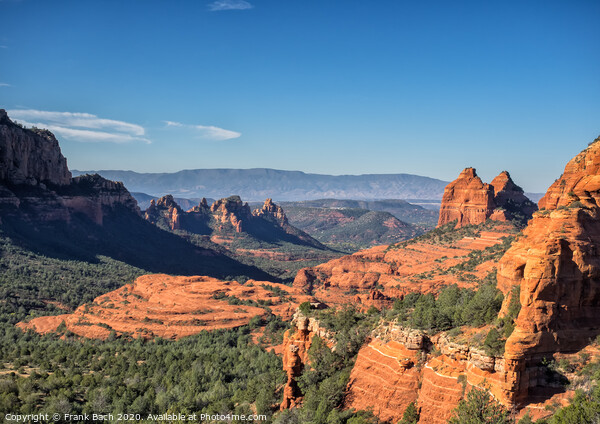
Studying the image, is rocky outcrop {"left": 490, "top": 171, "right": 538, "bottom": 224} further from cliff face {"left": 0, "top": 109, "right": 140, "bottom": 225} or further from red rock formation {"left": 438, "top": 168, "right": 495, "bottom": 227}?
cliff face {"left": 0, "top": 109, "right": 140, "bottom": 225}

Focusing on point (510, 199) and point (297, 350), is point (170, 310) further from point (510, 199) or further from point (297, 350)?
point (510, 199)

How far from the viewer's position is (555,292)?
75.0 feet

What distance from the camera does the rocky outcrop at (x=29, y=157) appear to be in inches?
4235

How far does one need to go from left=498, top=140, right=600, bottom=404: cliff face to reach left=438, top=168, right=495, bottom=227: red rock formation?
72279 mm

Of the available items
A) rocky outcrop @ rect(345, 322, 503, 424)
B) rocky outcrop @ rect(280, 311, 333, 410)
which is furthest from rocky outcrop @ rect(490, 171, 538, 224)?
rocky outcrop @ rect(345, 322, 503, 424)

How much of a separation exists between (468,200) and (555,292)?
79.3 m

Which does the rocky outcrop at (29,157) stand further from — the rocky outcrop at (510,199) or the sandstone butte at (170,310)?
the rocky outcrop at (510,199)

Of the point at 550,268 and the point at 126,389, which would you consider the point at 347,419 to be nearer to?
the point at 550,268

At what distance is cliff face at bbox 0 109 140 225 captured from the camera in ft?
352

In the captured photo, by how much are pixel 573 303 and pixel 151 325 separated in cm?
5576

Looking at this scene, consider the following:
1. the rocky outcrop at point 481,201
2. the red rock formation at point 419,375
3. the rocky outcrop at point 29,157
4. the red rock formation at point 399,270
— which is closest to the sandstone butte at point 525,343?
the red rock formation at point 419,375

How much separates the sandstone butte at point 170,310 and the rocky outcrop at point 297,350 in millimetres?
31115

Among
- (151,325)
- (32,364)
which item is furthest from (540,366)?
(151,325)

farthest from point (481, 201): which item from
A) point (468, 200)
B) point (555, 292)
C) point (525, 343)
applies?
point (525, 343)
